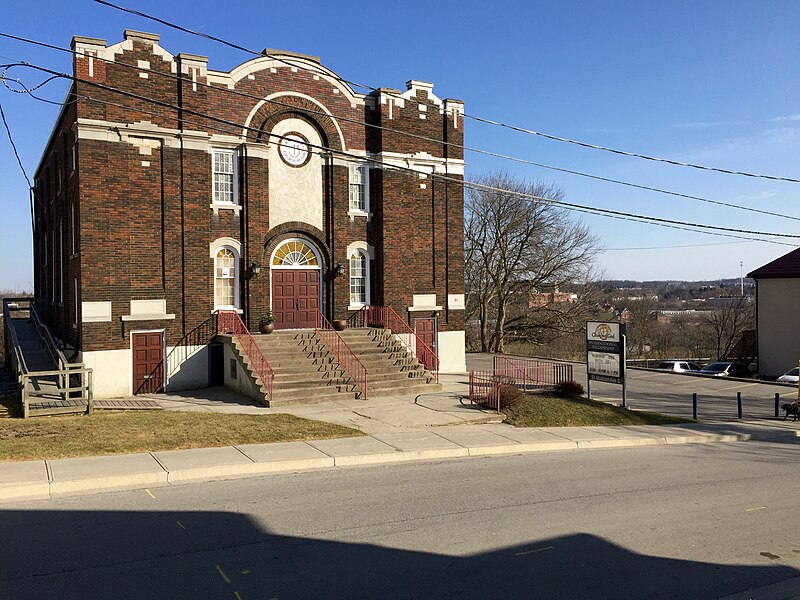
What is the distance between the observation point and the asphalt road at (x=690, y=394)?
830 inches

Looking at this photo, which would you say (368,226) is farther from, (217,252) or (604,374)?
(604,374)

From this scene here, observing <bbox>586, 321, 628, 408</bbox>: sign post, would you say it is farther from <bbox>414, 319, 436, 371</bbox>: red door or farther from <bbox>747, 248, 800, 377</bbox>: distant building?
<bbox>747, 248, 800, 377</bbox>: distant building

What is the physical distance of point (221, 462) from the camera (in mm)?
11359

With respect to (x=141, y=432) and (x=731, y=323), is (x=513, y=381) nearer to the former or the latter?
(x=141, y=432)

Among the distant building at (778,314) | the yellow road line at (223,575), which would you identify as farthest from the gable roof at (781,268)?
the yellow road line at (223,575)

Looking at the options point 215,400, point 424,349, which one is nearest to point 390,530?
point 215,400

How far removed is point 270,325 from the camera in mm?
21578

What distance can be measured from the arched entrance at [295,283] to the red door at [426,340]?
13.5ft

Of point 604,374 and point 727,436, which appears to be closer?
point 727,436

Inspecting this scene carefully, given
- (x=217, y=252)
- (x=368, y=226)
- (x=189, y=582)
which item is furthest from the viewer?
(x=368, y=226)

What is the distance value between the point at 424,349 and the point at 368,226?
5165 mm

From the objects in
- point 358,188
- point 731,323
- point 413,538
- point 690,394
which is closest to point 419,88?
point 358,188

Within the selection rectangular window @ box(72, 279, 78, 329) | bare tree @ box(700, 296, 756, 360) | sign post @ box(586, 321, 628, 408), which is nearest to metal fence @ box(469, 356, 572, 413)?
sign post @ box(586, 321, 628, 408)

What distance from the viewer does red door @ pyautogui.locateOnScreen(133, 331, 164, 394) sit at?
20.5 m
